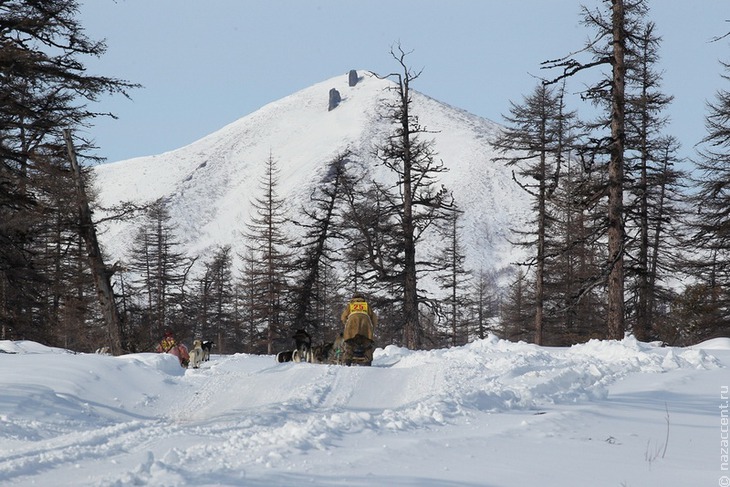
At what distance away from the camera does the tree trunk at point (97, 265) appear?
18297mm

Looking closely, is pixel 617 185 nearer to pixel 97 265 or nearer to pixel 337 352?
pixel 337 352

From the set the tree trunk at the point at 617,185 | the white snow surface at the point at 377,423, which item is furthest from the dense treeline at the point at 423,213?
the white snow surface at the point at 377,423

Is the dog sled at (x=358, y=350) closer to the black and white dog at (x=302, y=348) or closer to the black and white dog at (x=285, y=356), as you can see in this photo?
the black and white dog at (x=302, y=348)

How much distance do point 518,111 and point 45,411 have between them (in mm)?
25395

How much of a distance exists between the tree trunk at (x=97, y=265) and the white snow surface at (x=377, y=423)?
7052 mm

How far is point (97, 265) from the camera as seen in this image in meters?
18.5

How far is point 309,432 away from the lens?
5.89 m

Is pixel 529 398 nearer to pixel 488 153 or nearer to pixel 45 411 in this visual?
pixel 45 411

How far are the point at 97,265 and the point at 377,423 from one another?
14103 mm

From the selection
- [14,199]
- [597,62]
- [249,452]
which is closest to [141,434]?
[249,452]

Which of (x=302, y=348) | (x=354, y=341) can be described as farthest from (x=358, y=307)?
(x=302, y=348)

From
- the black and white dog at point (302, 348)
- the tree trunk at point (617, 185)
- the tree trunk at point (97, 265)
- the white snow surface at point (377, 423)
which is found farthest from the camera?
the tree trunk at point (97, 265)

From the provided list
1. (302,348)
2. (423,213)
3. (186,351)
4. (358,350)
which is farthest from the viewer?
(423,213)

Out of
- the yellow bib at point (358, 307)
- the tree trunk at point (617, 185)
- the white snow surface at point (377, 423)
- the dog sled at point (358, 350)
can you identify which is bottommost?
the white snow surface at point (377, 423)
